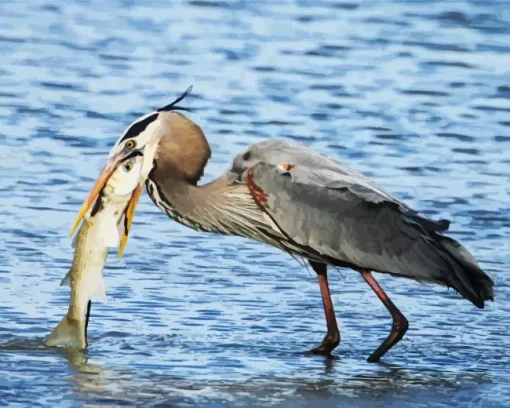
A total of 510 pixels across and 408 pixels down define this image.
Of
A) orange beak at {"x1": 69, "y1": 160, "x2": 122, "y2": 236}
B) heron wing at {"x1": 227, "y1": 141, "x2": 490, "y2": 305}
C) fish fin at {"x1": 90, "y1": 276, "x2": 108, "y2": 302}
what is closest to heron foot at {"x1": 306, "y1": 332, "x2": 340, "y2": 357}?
heron wing at {"x1": 227, "y1": 141, "x2": 490, "y2": 305}

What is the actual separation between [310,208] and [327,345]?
24.1 inches

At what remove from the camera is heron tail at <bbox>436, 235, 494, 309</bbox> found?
8070 mm

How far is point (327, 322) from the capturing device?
27.2ft

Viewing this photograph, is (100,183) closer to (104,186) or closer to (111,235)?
(104,186)

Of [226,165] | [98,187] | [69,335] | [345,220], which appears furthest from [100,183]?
[226,165]

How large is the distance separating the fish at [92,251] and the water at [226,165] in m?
0.10

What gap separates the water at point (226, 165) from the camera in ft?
25.2

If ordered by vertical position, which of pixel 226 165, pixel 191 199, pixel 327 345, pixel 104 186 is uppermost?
pixel 104 186

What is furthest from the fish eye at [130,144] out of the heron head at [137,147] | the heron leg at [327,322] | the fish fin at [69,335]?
the heron leg at [327,322]

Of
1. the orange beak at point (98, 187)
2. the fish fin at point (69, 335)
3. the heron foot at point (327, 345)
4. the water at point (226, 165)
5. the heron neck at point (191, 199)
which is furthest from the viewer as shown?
the heron neck at point (191, 199)

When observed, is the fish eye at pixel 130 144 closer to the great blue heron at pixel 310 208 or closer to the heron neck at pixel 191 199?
the great blue heron at pixel 310 208

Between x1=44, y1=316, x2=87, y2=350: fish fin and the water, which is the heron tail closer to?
the water

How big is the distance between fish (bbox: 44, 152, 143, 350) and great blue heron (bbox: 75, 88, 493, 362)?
0.21ft

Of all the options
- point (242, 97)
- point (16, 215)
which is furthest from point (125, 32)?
point (16, 215)
